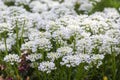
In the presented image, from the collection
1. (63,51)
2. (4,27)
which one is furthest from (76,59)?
(4,27)

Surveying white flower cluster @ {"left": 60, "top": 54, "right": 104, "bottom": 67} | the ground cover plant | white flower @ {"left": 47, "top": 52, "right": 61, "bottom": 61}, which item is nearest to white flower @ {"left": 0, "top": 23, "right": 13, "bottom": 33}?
the ground cover plant

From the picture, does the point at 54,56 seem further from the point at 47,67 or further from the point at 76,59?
the point at 76,59

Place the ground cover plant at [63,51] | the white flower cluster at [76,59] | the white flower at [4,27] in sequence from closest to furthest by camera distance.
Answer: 1. the white flower cluster at [76,59]
2. the ground cover plant at [63,51]
3. the white flower at [4,27]

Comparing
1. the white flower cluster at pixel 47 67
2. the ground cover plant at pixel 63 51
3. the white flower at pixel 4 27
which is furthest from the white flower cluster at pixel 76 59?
the white flower at pixel 4 27

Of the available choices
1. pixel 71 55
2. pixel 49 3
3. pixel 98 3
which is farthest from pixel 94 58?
pixel 49 3

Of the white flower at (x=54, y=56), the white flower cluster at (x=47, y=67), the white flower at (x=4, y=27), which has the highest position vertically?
the white flower at (x=4, y=27)

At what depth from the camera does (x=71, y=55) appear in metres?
3.70

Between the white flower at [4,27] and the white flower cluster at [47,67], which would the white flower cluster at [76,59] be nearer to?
the white flower cluster at [47,67]

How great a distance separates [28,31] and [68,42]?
57 centimetres

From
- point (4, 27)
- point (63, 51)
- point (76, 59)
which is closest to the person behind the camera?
point (76, 59)

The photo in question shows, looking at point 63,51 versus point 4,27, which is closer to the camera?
point 63,51

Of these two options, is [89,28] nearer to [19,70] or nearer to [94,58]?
[94,58]

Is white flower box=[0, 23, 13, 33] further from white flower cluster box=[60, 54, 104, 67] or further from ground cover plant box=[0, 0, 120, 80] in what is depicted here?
white flower cluster box=[60, 54, 104, 67]

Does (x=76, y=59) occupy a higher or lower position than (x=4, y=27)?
lower
